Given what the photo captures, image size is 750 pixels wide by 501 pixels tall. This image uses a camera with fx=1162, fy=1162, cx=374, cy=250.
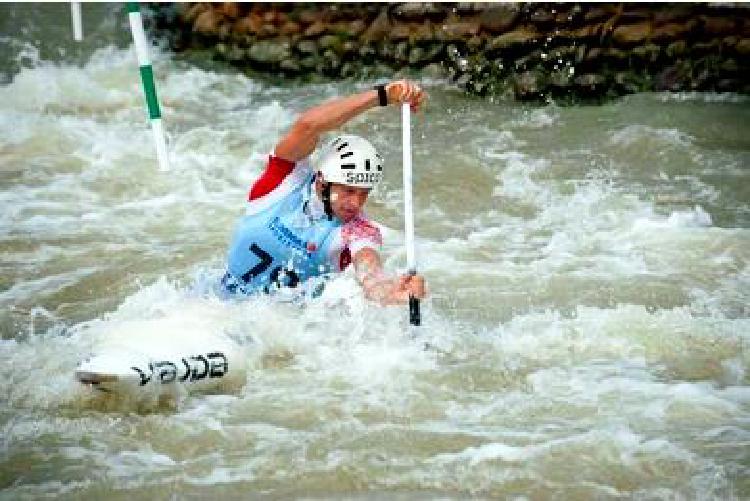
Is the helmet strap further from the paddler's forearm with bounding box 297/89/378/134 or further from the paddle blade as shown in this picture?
the paddle blade

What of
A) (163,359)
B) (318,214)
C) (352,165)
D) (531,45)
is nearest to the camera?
(163,359)

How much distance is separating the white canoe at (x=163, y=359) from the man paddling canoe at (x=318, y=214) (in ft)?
1.54

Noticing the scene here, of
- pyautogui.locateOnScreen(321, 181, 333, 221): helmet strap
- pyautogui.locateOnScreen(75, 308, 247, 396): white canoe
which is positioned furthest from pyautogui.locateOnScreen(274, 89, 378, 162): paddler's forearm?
pyautogui.locateOnScreen(75, 308, 247, 396): white canoe

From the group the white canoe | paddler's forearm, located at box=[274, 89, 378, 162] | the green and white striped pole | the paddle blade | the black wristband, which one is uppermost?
the green and white striped pole

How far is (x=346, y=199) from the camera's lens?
5918mm

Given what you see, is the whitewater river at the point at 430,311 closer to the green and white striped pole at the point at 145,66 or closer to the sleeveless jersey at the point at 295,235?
the sleeveless jersey at the point at 295,235

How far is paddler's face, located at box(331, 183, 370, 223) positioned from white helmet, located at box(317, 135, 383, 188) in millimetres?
51

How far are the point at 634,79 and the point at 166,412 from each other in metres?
7.55

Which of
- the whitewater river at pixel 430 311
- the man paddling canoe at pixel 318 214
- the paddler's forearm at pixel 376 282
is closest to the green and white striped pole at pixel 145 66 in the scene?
the whitewater river at pixel 430 311

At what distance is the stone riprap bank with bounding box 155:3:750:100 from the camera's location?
449 inches

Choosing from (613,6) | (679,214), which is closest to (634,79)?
(613,6)

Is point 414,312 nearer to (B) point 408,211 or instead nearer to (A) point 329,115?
(B) point 408,211

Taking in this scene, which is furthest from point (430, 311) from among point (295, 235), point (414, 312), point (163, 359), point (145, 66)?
point (145, 66)

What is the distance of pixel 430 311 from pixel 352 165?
141cm
